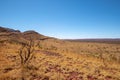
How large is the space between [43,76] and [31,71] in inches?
67.8

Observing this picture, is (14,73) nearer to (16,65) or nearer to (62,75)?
(16,65)

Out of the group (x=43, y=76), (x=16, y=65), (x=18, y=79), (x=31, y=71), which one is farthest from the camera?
(x=16, y=65)

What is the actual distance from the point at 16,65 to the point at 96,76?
8.81 metres

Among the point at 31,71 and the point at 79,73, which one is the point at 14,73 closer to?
the point at 31,71

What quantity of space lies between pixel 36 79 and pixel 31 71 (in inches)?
78.0

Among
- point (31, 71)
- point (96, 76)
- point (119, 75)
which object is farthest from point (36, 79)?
point (119, 75)

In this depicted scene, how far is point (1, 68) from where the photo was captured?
15797 mm

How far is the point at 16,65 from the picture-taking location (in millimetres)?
17234

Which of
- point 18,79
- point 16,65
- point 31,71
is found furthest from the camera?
point 16,65

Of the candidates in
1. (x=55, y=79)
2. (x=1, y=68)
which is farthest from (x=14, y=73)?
(x=55, y=79)

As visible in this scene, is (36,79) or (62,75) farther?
(62,75)

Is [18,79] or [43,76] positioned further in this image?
[43,76]

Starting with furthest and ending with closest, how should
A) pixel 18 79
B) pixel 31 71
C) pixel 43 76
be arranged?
pixel 31 71
pixel 43 76
pixel 18 79

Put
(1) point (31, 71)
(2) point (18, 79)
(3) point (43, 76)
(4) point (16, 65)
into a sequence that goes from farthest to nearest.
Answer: (4) point (16, 65) → (1) point (31, 71) → (3) point (43, 76) → (2) point (18, 79)
